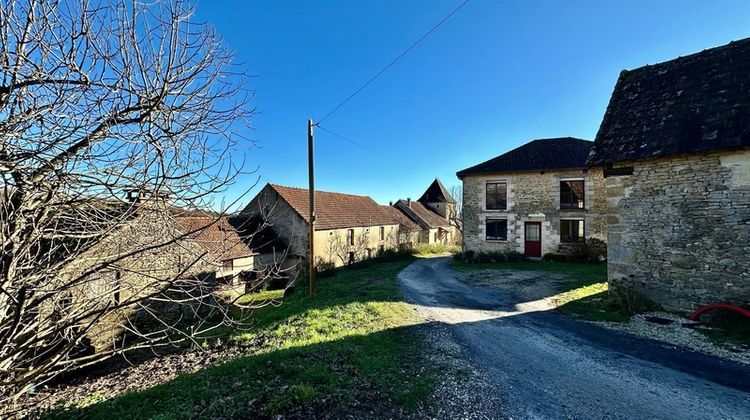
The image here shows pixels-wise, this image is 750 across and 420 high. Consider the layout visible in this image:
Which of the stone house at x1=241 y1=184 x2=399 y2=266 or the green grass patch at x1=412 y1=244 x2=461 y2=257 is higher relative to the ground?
the stone house at x1=241 y1=184 x2=399 y2=266

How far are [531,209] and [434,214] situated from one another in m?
24.9

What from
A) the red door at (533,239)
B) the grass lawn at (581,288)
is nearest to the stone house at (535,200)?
the red door at (533,239)

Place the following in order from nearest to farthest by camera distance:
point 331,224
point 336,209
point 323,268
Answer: point 323,268
point 331,224
point 336,209

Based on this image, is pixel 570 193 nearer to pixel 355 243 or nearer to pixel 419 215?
pixel 355 243

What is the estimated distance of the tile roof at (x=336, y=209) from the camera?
2280cm

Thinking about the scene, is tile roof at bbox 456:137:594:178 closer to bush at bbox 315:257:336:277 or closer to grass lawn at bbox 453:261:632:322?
grass lawn at bbox 453:261:632:322

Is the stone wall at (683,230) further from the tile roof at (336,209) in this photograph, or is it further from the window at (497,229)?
Answer: the tile roof at (336,209)

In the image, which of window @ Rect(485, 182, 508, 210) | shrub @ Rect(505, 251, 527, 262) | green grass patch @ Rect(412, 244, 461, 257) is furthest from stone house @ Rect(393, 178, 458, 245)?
shrub @ Rect(505, 251, 527, 262)

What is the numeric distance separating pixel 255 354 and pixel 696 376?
7.10 m

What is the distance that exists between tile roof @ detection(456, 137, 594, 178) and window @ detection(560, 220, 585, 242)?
3238mm

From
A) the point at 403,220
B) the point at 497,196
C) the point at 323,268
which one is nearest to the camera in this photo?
the point at 497,196

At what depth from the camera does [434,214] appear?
44969 mm

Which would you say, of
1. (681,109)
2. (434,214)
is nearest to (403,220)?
(434,214)

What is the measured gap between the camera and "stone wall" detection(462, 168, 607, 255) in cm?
1870
